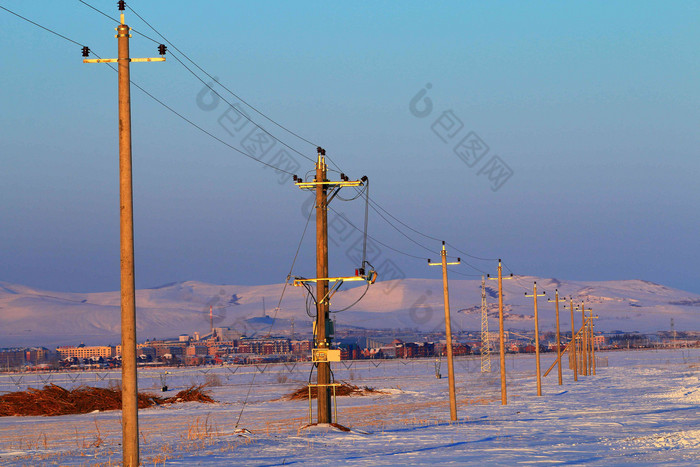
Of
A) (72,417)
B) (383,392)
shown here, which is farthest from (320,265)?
(383,392)

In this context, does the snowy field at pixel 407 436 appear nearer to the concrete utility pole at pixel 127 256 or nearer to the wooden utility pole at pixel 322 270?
the wooden utility pole at pixel 322 270

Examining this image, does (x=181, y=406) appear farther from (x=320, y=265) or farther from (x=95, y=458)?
(x=95, y=458)

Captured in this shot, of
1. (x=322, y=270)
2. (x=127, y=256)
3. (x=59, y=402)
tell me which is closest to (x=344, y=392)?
(x=59, y=402)

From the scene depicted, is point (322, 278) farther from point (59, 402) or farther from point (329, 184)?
point (59, 402)

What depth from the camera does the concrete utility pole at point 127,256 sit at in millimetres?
18500

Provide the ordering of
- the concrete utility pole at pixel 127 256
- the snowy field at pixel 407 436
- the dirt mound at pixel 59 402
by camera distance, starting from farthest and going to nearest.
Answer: the dirt mound at pixel 59 402
the snowy field at pixel 407 436
the concrete utility pole at pixel 127 256

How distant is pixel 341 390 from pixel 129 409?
60.3m

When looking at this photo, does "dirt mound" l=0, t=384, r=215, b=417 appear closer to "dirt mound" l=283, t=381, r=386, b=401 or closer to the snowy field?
the snowy field

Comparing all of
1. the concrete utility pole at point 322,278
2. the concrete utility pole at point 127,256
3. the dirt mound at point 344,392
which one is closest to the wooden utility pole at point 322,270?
the concrete utility pole at point 322,278

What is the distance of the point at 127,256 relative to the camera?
18.8 metres

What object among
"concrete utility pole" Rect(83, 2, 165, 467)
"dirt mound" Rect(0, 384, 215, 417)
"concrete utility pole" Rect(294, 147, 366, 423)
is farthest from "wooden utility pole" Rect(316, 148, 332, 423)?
"dirt mound" Rect(0, 384, 215, 417)

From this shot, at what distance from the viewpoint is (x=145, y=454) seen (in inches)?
1081

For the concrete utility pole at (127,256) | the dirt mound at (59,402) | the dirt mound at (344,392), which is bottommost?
the dirt mound at (344,392)

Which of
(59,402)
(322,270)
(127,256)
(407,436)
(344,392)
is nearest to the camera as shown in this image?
(127,256)
